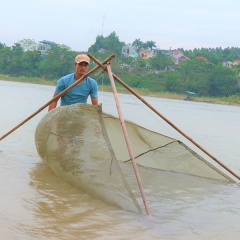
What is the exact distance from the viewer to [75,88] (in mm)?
5000

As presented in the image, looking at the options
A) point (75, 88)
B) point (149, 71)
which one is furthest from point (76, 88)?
point (149, 71)

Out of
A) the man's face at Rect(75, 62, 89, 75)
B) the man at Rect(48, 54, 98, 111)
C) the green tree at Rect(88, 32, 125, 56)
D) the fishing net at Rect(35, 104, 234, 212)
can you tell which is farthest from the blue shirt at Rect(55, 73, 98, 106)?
the green tree at Rect(88, 32, 125, 56)

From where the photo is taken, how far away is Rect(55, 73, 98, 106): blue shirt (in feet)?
16.4

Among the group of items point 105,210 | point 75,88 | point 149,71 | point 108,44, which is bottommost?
point 105,210

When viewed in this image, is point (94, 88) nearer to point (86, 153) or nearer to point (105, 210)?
point (86, 153)

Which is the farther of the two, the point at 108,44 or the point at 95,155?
the point at 108,44

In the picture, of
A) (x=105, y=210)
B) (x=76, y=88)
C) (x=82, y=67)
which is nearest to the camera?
(x=105, y=210)

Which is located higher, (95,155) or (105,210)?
(95,155)

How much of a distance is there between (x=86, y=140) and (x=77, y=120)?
8.5 inches

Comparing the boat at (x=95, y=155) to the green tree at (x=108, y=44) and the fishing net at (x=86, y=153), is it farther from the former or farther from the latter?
the green tree at (x=108, y=44)

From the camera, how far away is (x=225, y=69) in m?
53.5

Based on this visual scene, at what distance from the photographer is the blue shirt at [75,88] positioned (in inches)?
197

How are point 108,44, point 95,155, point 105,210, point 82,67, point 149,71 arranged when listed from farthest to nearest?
point 108,44 → point 149,71 → point 82,67 → point 95,155 → point 105,210

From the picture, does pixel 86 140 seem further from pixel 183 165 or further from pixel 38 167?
pixel 183 165
